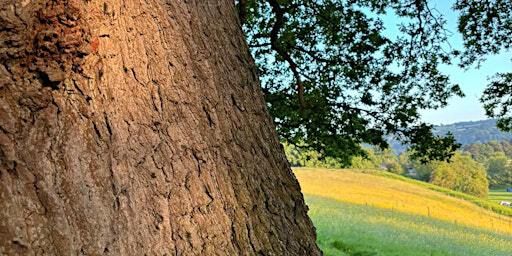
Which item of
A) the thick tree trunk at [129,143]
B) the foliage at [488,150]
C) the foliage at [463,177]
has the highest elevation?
the foliage at [488,150]

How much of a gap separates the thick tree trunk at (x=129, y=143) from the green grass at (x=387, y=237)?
6.06 metres

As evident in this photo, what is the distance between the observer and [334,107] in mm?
8484

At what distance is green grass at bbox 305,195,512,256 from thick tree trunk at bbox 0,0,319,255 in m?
6.06

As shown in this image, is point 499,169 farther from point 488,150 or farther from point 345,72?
point 345,72

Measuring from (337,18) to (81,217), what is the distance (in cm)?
719

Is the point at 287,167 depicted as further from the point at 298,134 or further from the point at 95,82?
the point at 298,134

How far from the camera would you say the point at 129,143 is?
4.97 ft

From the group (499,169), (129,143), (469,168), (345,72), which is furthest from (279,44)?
(499,169)

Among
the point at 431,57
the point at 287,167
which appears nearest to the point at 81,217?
the point at 287,167

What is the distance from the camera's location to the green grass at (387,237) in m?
8.52

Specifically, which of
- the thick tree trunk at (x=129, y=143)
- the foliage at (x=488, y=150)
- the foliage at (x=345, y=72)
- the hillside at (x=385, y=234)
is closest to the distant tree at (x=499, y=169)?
the foliage at (x=488, y=150)

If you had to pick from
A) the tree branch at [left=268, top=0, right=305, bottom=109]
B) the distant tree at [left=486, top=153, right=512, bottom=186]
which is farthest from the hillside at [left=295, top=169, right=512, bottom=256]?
the distant tree at [left=486, top=153, right=512, bottom=186]

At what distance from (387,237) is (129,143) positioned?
888cm

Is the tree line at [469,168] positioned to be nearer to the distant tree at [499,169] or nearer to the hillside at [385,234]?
the distant tree at [499,169]
